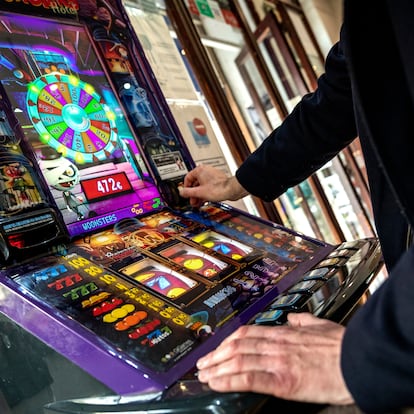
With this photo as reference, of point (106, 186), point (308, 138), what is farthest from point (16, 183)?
point (308, 138)

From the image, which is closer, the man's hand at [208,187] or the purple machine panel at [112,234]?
the purple machine panel at [112,234]

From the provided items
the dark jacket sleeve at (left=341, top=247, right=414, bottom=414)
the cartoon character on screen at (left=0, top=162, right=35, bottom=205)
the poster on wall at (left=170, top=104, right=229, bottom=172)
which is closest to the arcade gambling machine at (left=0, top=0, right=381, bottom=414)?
the cartoon character on screen at (left=0, top=162, right=35, bottom=205)

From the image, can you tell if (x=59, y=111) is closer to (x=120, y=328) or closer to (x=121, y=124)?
(x=121, y=124)

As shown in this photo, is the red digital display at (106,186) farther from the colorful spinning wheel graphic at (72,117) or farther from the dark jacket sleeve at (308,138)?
the dark jacket sleeve at (308,138)

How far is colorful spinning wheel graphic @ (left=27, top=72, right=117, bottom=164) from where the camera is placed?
1106 millimetres

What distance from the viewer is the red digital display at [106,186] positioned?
1.12 metres

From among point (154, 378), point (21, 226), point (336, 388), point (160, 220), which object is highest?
point (21, 226)

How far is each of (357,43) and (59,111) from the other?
78cm

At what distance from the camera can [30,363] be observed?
2.67 ft

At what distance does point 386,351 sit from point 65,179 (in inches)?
33.0

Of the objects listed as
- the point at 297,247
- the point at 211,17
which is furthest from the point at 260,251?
the point at 211,17

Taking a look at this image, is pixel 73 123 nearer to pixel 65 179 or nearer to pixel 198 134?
pixel 65 179

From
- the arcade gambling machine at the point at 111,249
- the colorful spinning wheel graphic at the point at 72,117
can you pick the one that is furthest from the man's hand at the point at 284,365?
the colorful spinning wheel graphic at the point at 72,117

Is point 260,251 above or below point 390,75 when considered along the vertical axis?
below
